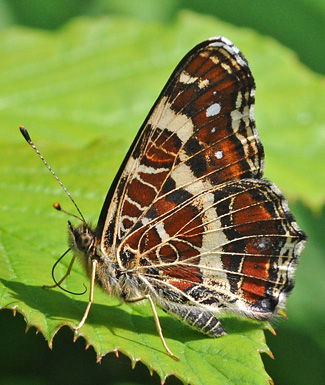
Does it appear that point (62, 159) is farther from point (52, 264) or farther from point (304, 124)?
point (304, 124)

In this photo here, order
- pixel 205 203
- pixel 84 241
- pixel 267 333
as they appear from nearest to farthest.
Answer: pixel 84 241, pixel 205 203, pixel 267 333

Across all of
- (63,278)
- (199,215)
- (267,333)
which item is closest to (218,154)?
(199,215)

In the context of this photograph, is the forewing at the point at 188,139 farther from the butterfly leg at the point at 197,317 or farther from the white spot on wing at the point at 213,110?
the butterfly leg at the point at 197,317

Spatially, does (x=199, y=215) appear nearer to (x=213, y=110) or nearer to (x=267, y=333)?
(x=213, y=110)

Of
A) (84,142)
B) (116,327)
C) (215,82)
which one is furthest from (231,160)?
(84,142)

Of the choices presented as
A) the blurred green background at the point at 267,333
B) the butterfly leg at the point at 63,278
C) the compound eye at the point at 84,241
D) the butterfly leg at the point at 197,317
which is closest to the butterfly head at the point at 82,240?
the compound eye at the point at 84,241

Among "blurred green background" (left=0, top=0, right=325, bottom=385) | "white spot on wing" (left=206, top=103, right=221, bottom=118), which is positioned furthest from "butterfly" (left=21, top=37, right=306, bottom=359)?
"blurred green background" (left=0, top=0, right=325, bottom=385)
